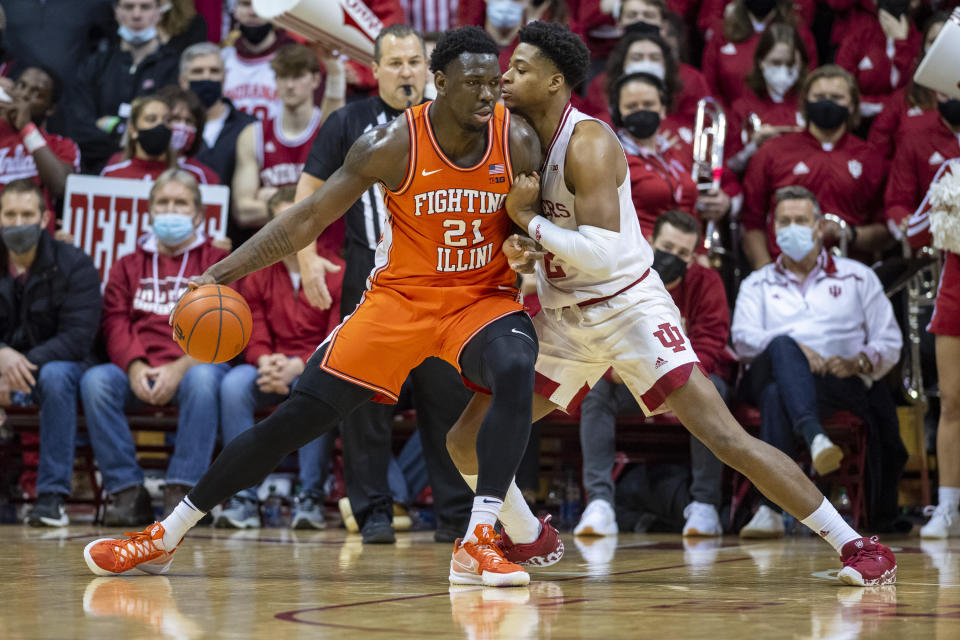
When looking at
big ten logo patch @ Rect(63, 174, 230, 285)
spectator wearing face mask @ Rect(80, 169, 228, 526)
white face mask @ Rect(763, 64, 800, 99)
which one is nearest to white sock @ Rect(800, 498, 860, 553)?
spectator wearing face mask @ Rect(80, 169, 228, 526)

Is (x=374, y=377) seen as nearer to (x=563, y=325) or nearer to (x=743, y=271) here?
(x=563, y=325)

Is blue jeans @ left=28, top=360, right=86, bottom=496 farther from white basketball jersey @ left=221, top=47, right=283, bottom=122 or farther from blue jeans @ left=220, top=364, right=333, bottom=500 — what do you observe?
white basketball jersey @ left=221, top=47, right=283, bottom=122

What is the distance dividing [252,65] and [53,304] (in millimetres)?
2690

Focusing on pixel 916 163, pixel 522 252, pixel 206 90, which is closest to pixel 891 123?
pixel 916 163

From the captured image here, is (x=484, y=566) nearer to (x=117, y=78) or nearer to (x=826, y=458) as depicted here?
(x=826, y=458)

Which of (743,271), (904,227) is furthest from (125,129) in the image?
(904,227)

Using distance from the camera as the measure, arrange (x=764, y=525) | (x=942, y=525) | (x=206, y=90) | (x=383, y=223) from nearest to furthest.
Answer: (x=383, y=223) → (x=942, y=525) → (x=764, y=525) → (x=206, y=90)

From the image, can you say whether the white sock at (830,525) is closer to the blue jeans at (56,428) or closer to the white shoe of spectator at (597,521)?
the white shoe of spectator at (597,521)

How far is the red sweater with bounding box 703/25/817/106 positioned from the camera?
27.2ft

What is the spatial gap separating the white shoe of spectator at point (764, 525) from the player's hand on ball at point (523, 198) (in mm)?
2785

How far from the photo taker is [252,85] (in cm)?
863

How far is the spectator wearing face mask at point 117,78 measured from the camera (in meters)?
8.61

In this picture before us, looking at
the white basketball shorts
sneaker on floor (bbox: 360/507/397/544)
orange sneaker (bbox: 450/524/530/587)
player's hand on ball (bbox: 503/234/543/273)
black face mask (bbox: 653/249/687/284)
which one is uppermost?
black face mask (bbox: 653/249/687/284)

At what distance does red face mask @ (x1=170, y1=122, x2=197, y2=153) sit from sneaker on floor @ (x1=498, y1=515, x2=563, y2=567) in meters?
4.22
